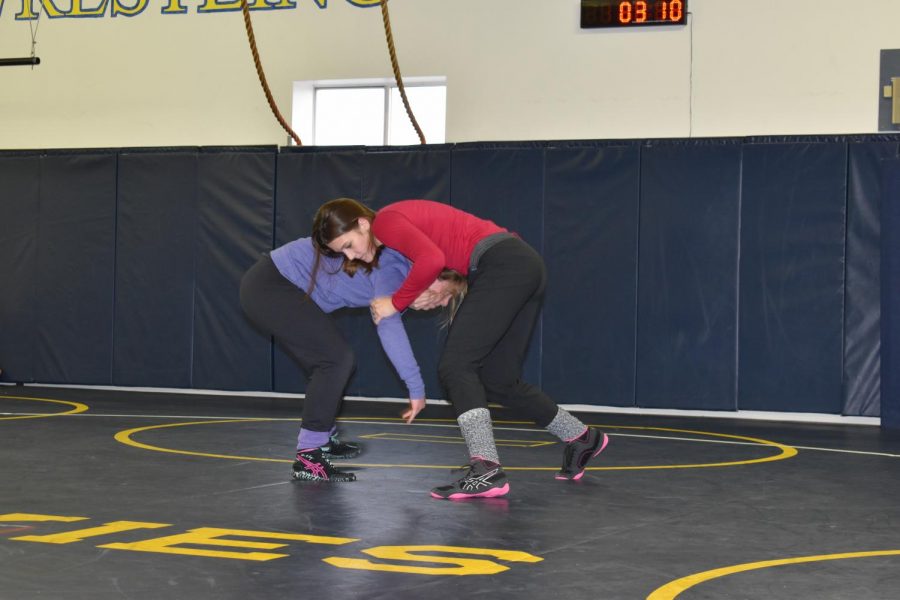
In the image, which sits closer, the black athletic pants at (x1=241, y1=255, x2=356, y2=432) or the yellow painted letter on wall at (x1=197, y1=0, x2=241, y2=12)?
the black athletic pants at (x1=241, y1=255, x2=356, y2=432)

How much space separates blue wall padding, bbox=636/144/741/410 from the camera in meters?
9.72

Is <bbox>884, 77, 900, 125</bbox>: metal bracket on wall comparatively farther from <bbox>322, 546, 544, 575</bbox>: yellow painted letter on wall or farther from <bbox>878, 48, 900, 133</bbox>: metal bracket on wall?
<bbox>322, 546, 544, 575</bbox>: yellow painted letter on wall

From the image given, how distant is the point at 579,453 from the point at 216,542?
2088mm

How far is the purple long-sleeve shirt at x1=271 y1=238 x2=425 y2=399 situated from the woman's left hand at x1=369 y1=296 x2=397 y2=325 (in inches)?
1.4

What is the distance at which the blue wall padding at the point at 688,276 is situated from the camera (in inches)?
383

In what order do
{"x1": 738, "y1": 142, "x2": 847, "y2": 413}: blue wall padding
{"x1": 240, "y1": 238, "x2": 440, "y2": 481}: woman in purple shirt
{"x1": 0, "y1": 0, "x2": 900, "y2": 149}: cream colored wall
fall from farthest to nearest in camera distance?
{"x1": 0, "y1": 0, "x2": 900, "y2": 149}: cream colored wall, {"x1": 738, "y1": 142, "x2": 847, "y2": 413}: blue wall padding, {"x1": 240, "y1": 238, "x2": 440, "y2": 481}: woman in purple shirt

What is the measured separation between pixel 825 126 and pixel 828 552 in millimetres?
6886

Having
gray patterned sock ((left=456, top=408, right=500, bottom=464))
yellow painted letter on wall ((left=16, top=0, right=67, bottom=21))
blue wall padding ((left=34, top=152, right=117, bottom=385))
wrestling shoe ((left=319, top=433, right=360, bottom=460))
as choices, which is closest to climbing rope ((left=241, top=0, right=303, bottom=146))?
blue wall padding ((left=34, top=152, right=117, bottom=385))

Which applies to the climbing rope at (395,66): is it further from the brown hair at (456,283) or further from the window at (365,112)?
the brown hair at (456,283)

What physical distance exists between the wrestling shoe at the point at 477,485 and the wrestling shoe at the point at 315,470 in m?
0.59

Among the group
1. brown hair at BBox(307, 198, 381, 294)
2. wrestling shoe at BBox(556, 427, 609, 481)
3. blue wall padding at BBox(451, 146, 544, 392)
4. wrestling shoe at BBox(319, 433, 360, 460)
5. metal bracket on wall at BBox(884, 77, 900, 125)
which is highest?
metal bracket on wall at BBox(884, 77, 900, 125)

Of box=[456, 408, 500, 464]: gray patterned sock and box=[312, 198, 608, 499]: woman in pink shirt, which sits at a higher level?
box=[312, 198, 608, 499]: woman in pink shirt

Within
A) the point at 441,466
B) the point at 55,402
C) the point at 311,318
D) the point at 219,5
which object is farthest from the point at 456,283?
the point at 219,5

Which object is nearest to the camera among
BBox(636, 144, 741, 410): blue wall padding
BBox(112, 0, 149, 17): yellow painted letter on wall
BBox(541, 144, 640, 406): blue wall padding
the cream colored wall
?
BBox(636, 144, 741, 410): blue wall padding
